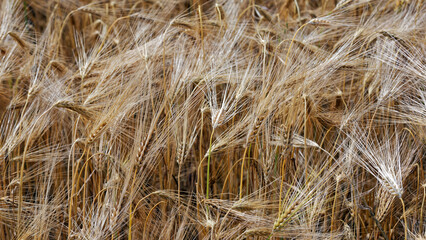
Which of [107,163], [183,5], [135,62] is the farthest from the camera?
[183,5]

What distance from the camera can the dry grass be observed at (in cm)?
162

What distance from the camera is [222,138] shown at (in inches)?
70.4

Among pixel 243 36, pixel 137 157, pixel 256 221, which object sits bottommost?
pixel 256 221

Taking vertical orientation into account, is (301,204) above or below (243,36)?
below

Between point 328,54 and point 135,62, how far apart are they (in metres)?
0.82

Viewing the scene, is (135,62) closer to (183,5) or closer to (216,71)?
(216,71)

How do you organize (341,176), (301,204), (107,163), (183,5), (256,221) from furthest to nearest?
(183,5) < (107,163) < (341,176) < (256,221) < (301,204)

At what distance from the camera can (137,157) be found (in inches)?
62.5

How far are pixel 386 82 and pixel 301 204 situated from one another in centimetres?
80

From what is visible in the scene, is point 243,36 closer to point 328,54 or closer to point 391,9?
point 328,54

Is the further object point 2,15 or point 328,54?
point 2,15

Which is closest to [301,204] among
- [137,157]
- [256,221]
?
[256,221]

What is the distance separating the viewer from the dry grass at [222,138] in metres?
1.62

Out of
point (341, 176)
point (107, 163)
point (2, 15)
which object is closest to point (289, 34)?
→ point (341, 176)
